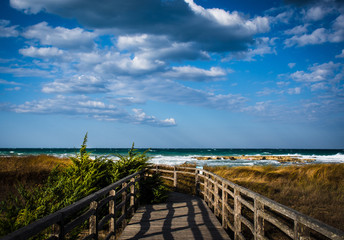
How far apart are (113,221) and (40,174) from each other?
10.7 metres

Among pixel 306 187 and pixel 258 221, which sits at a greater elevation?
pixel 258 221

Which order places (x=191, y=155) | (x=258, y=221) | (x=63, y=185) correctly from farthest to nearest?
(x=191, y=155) < (x=63, y=185) < (x=258, y=221)

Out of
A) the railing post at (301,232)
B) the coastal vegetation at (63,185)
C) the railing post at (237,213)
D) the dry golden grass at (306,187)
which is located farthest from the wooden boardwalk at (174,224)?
the dry golden grass at (306,187)

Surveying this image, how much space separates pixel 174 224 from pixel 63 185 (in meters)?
2.97

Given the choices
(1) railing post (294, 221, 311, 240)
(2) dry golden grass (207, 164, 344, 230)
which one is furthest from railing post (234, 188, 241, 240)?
(2) dry golden grass (207, 164, 344, 230)

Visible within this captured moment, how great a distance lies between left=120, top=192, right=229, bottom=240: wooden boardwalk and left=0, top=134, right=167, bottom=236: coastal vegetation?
138 cm

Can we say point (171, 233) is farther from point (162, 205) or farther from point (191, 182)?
point (191, 182)

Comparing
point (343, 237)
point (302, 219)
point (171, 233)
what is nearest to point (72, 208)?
point (302, 219)

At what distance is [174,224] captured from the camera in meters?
7.05

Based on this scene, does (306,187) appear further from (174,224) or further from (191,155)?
(191,155)

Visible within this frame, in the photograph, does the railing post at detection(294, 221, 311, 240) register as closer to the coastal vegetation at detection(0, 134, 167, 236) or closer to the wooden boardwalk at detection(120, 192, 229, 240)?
the wooden boardwalk at detection(120, 192, 229, 240)

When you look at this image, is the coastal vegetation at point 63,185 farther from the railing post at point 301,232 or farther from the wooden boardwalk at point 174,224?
the railing post at point 301,232

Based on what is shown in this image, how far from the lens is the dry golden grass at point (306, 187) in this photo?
9127 millimetres

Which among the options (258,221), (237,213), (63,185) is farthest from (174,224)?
(258,221)
